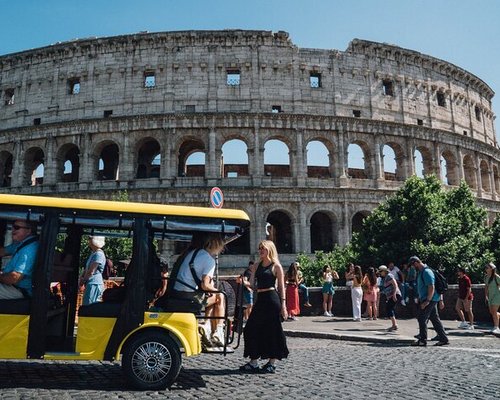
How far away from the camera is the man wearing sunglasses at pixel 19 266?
4637 mm

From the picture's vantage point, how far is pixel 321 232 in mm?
28359

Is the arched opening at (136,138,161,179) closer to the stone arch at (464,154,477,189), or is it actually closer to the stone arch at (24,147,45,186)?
the stone arch at (24,147,45,186)

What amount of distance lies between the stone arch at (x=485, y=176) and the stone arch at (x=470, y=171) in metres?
1.61

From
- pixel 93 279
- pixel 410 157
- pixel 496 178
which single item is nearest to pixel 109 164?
pixel 410 157

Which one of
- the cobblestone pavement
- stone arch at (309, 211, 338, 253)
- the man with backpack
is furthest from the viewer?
stone arch at (309, 211, 338, 253)

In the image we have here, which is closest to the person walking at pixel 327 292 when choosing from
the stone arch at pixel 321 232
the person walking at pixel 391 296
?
the person walking at pixel 391 296

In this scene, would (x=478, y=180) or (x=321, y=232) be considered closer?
(x=321, y=232)

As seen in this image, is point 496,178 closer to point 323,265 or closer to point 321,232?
point 321,232

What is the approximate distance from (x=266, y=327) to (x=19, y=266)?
3.20 meters

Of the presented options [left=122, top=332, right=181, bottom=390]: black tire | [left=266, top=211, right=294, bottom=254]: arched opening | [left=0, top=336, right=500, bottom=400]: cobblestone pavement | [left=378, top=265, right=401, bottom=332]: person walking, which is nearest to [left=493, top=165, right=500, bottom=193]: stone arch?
[left=266, top=211, right=294, bottom=254]: arched opening

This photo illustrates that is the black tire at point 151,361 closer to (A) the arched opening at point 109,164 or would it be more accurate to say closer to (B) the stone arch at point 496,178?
(A) the arched opening at point 109,164

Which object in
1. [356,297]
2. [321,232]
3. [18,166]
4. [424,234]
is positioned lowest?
[356,297]

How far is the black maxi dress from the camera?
546cm

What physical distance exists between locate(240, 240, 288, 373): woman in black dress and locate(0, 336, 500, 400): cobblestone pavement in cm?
27
